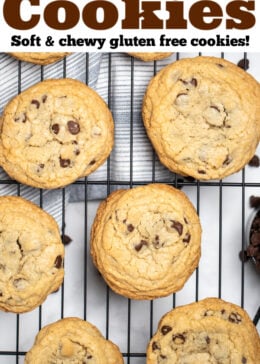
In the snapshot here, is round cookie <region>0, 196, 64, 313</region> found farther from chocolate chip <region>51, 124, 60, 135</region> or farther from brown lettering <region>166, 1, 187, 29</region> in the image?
brown lettering <region>166, 1, 187, 29</region>

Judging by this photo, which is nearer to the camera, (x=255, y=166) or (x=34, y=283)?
(x=34, y=283)

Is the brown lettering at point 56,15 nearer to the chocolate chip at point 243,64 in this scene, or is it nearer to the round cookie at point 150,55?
the round cookie at point 150,55

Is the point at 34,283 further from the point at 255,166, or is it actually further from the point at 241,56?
the point at 241,56

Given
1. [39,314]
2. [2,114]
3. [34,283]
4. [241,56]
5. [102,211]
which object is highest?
[241,56]

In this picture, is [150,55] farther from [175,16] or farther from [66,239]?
[66,239]

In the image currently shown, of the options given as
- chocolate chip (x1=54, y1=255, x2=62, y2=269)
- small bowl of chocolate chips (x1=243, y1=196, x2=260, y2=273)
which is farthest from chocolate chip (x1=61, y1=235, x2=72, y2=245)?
small bowl of chocolate chips (x1=243, y1=196, x2=260, y2=273)

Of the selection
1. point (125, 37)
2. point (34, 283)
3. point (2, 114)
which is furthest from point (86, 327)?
point (125, 37)
